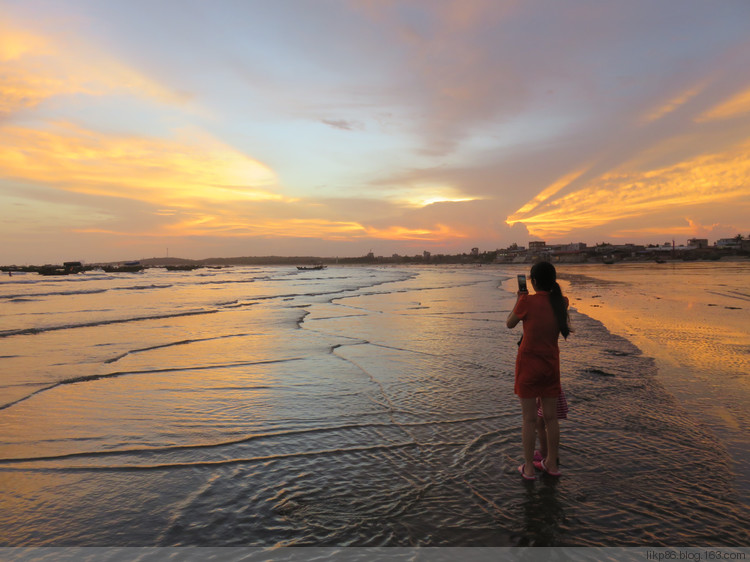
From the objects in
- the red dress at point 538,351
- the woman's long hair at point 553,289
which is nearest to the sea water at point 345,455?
the red dress at point 538,351

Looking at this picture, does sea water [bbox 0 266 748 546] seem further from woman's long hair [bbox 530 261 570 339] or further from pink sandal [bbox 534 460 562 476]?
woman's long hair [bbox 530 261 570 339]

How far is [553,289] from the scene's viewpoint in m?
4.58

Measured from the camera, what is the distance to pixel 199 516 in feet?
12.4

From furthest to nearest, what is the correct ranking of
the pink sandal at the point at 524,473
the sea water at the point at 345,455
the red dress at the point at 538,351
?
the red dress at the point at 538,351 → the pink sandal at the point at 524,473 → the sea water at the point at 345,455

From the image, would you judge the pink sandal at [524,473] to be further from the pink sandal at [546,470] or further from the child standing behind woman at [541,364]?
the pink sandal at [546,470]

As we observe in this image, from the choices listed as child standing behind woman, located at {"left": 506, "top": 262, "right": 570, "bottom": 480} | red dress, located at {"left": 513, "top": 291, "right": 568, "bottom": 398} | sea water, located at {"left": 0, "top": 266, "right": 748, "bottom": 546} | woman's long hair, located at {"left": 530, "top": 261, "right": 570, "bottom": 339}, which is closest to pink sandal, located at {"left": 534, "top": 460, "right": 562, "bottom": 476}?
child standing behind woman, located at {"left": 506, "top": 262, "right": 570, "bottom": 480}

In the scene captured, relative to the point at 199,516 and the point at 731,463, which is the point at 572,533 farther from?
the point at 199,516

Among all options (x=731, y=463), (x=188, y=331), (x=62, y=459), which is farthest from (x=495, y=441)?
(x=188, y=331)

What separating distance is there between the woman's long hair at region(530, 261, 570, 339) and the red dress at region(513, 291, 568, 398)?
0.19 ft

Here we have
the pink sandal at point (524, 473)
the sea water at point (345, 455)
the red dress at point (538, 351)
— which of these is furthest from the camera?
the red dress at point (538, 351)

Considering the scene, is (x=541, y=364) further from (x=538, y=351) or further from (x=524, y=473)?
(x=524, y=473)

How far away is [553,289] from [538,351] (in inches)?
28.4

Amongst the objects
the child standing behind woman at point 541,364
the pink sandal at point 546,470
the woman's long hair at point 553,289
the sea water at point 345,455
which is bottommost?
the sea water at point 345,455

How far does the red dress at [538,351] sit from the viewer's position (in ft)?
14.5
